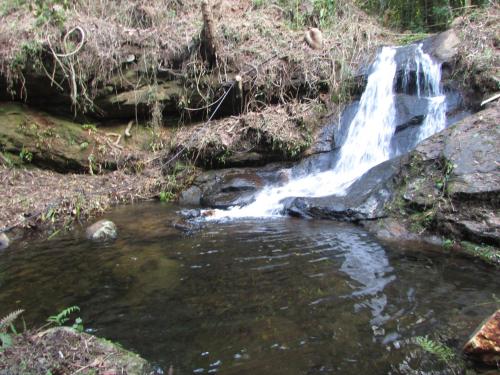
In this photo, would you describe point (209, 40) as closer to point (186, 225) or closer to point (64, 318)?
point (186, 225)

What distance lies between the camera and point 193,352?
2.79 meters

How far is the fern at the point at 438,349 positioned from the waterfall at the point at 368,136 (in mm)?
4281

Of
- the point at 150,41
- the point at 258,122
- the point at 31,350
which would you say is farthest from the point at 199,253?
the point at 150,41

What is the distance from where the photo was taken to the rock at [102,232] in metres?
Answer: 5.88

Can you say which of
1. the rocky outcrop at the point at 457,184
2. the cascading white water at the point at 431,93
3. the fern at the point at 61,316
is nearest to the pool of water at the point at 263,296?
the fern at the point at 61,316

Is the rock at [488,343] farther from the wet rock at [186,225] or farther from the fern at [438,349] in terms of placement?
the wet rock at [186,225]

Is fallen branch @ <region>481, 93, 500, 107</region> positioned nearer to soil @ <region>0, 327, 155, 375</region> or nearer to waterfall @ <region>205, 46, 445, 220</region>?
waterfall @ <region>205, 46, 445, 220</region>

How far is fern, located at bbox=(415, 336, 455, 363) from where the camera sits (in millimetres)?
2504

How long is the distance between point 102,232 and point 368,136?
5343 mm

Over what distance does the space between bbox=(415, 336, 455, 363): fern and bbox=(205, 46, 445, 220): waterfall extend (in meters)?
4.28

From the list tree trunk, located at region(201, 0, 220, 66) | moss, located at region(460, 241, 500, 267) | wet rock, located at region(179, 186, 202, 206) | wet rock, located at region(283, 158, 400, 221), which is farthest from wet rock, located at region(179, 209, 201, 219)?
moss, located at region(460, 241, 500, 267)

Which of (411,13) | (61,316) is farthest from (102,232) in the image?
(411,13)

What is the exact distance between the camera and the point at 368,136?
318 inches

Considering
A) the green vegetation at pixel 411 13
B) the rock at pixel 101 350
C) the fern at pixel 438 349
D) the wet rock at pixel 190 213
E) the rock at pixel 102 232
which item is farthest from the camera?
the green vegetation at pixel 411 13
